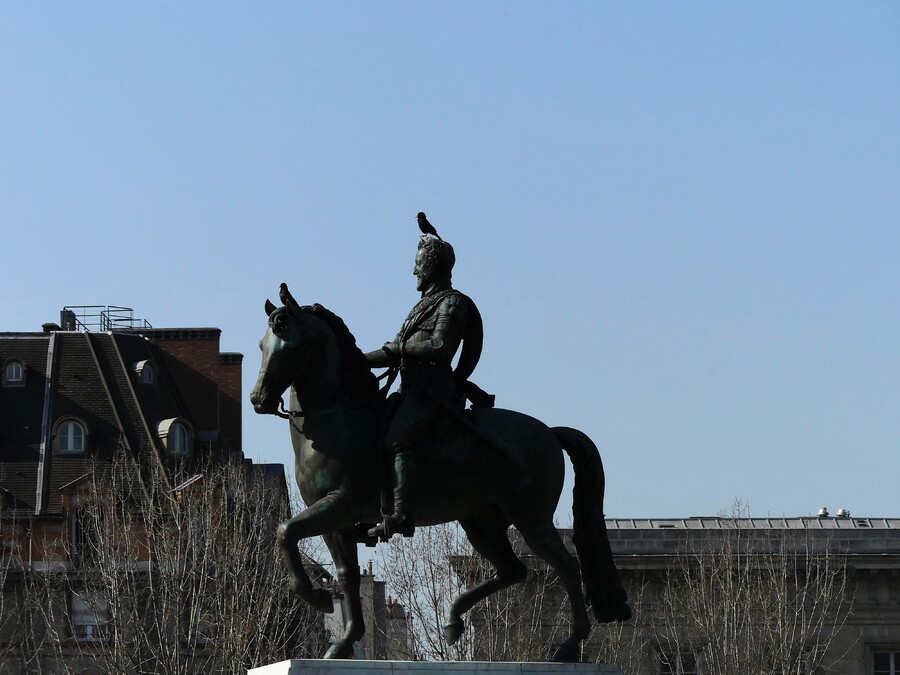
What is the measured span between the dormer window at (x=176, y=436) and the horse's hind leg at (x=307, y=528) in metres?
42.2

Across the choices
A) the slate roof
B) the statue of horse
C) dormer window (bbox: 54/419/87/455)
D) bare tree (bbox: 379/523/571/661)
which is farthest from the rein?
dormer window (bbox: 54/419/87/455)

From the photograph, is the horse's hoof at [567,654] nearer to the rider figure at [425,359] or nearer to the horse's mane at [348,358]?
the rider figure at [425,359]

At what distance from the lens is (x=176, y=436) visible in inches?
2292

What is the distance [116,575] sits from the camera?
44562mm

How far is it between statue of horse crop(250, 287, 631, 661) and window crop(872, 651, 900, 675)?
33.0 meters

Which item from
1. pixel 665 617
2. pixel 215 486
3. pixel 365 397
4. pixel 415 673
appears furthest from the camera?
pixel 215 486

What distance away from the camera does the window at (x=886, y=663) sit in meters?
48.4

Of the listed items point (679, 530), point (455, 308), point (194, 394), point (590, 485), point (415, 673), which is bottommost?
point (415, 673)

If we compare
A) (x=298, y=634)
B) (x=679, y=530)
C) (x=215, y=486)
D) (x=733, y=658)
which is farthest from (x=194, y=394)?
(x=733, y=658)

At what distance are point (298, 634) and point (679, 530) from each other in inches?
373

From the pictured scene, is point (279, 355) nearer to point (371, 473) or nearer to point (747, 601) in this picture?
point (371, 473)

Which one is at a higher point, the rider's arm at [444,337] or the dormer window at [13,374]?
the dormer window at [13,374]

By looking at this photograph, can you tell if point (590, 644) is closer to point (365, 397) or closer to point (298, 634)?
point (298, 634)

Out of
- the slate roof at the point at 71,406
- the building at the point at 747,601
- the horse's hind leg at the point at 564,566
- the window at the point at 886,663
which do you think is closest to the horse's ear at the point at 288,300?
the horse's hind leg at the point at 564,566
